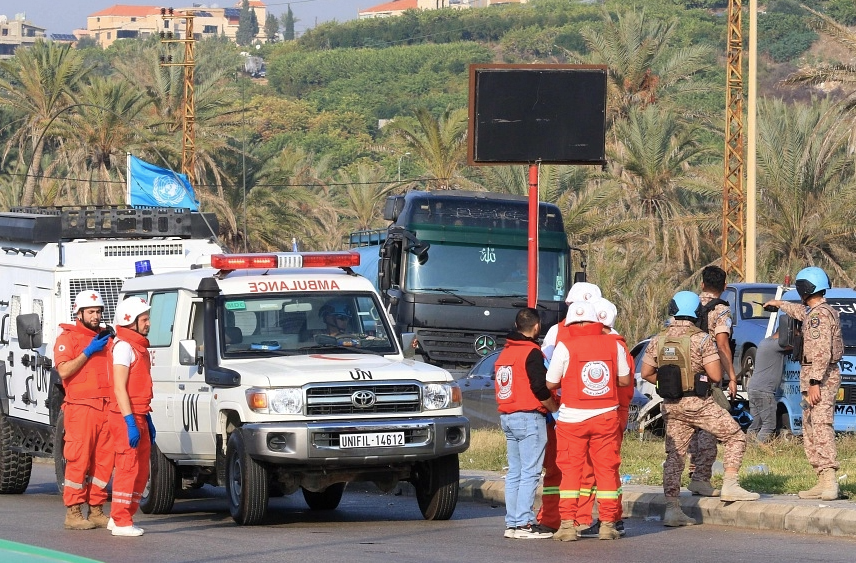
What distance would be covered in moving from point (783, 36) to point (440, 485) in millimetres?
158492

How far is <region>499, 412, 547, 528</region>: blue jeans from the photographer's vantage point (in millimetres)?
11141

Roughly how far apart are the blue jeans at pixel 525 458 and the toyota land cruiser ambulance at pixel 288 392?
1033 millimetres

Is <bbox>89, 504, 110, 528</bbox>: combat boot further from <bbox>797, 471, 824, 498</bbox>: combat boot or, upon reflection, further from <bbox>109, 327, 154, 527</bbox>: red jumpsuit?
<bbox>797, 471, 824, 498</bbox>: combat boot

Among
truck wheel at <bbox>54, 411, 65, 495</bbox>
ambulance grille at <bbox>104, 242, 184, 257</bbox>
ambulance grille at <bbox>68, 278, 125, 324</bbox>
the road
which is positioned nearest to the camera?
the road

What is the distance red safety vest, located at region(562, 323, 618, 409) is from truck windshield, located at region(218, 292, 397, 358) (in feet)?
9.03

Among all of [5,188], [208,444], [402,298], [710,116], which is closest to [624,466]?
[208,444]

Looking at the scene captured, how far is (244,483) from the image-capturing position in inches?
474

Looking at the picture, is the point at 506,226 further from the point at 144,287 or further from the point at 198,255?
the point at 144,287

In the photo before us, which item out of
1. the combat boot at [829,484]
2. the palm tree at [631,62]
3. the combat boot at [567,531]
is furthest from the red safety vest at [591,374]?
the palm tree at [631,62]

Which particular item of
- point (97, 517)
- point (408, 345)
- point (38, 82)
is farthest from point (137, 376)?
point (38, 82)

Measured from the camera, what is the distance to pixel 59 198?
52375 millimetres

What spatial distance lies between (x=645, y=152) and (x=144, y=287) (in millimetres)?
31240

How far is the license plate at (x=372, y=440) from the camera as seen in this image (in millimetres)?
11898

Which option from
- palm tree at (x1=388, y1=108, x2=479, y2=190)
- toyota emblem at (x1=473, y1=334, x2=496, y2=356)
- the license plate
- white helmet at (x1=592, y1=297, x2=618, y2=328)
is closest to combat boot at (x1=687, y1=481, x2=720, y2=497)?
white helmet at (x1=592, y1=297, x2=618, y2=328)
